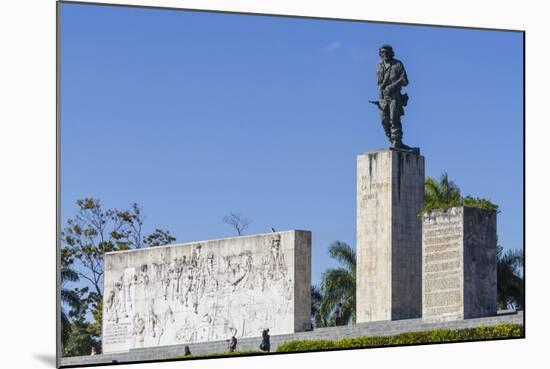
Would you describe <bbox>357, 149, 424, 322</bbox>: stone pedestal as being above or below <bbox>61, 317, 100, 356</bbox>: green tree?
above

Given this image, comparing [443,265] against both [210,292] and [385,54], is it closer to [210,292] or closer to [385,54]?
[385,54]

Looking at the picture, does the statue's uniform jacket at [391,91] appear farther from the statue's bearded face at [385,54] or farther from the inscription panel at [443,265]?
the inscription panel at [443,265]

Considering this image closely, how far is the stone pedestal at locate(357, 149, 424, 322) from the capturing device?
26.4 m

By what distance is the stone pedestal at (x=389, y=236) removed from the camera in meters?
26.4

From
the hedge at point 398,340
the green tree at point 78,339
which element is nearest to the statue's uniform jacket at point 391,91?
the hedge at point 398,340

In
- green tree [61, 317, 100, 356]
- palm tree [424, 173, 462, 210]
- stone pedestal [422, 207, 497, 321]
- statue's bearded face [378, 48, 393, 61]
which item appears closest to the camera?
stone pedestal [422, 207, 497, 321]

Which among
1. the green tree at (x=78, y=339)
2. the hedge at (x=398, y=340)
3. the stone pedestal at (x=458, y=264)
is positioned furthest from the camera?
the green tree at (x=78, y=339)

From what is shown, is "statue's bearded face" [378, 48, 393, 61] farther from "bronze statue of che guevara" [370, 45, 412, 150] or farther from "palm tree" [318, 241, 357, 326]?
"palm tree" [318, 241, 357, 326]

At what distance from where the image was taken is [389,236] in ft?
87.1

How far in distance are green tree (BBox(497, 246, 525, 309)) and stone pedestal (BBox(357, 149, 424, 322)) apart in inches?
202

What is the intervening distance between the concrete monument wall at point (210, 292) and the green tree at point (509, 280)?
7338 mm

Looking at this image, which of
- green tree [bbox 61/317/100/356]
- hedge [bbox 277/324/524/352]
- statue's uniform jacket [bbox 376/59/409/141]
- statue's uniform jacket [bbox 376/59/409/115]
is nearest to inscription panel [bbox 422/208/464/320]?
hedge [bbox 277/324/524/352]

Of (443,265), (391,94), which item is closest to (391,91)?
(391,94)

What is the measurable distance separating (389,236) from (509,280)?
644 centimetres
